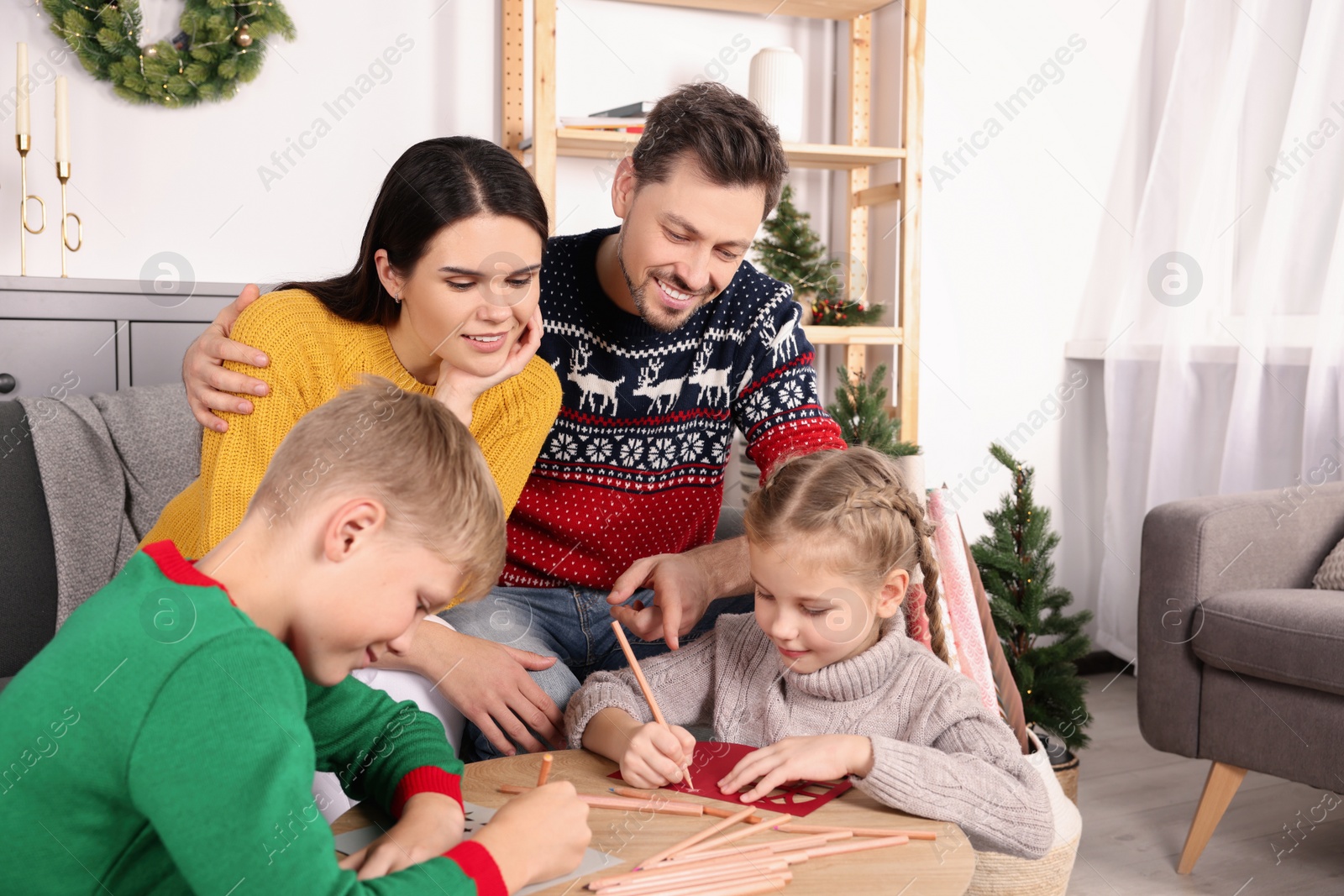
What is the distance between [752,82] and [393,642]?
2.42 metres

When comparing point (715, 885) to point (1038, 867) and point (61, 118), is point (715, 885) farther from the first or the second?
point (61, 118)

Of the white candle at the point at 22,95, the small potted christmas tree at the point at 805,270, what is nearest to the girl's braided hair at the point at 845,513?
the small potted christmas tree at the point at 805,270

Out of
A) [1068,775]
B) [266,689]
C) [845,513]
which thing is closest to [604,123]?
[845,513]

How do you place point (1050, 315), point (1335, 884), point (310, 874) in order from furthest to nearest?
point (1050, 315)
point (1335, 884)
point (310, 874)

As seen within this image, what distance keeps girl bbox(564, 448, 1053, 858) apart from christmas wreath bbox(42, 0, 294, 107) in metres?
1.98

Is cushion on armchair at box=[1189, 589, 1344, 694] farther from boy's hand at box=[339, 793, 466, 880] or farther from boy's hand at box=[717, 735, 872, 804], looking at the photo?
boy's hand at box=[339, 793, 466, 880]

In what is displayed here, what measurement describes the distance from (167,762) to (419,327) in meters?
0.84

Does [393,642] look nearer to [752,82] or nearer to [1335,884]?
[1335,884]

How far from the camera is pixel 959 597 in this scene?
1872 mm

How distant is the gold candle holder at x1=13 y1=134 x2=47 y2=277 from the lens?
7.71ft

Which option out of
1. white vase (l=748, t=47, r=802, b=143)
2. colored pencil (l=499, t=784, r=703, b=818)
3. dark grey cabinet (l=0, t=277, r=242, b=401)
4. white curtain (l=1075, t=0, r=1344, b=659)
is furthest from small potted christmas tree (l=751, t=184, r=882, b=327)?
colored pencil (l=499, t=784, r=703, b=818)

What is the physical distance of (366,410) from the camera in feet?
2.94

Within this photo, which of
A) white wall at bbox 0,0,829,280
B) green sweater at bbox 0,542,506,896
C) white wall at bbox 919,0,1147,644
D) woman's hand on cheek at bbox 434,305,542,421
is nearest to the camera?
green sweater at bbox 0,542,506,896

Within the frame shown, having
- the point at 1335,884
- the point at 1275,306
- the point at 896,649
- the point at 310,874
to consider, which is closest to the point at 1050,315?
the point at 1275,306
